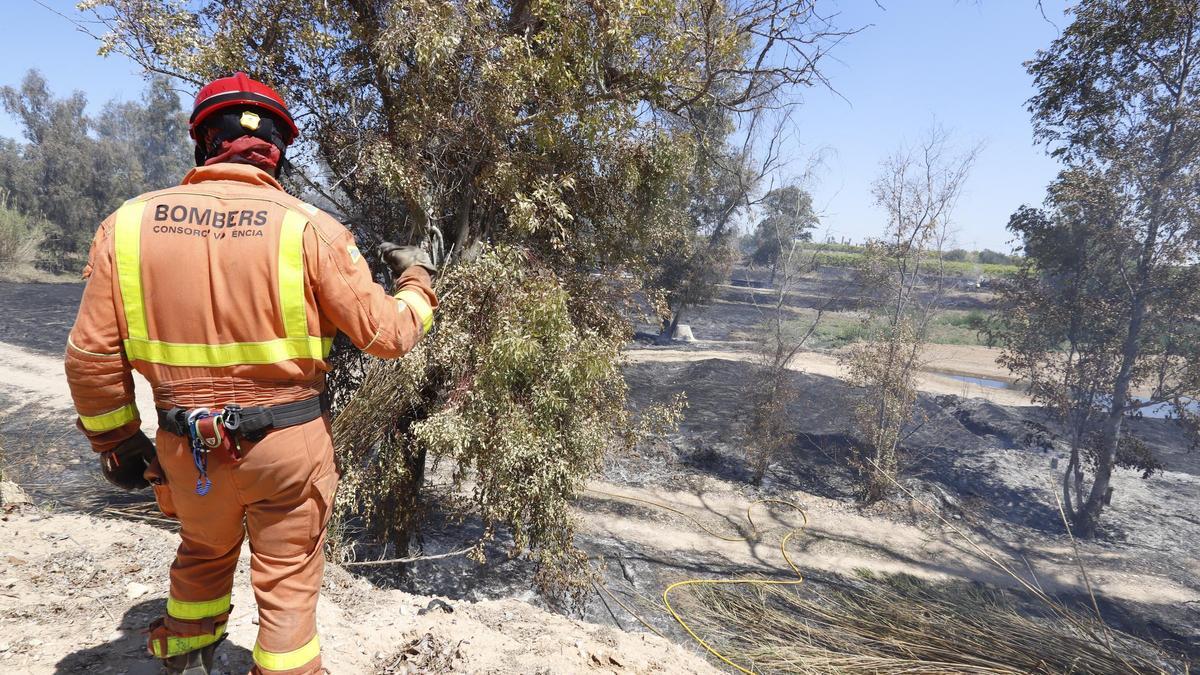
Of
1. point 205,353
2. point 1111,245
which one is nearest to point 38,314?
point 205,353

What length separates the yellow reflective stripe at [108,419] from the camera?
172cm

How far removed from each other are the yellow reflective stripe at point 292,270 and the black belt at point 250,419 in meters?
0.23

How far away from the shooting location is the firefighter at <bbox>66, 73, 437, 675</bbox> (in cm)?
159

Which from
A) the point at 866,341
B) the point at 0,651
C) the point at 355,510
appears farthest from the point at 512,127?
the point at 866,341

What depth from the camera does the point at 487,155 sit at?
4.72 meters

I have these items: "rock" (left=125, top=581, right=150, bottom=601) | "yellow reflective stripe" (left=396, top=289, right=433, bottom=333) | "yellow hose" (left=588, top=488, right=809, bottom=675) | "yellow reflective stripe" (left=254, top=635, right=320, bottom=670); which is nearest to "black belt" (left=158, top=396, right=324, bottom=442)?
"yellow reflective stripe" (left=396, top=289, right=433, bottom=333)

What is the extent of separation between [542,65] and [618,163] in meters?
1.09

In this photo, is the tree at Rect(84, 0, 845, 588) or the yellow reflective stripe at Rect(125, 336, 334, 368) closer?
the yellow reflective stripe at Rect(125, 336, 334, 368)

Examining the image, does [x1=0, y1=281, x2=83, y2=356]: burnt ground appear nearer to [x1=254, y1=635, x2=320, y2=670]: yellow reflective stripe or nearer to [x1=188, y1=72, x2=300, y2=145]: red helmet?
[x1=188, y1=72, x2=300, y2=145]: red helmet

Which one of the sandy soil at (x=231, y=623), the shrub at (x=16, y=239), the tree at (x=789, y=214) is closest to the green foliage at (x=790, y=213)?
the tree at (x=789, y=214)

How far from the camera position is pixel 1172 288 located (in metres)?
8.42

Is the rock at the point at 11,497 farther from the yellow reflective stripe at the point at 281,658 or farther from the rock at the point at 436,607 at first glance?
the yellow reflective stripe at the point at 281,658

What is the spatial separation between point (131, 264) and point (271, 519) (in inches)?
31.9

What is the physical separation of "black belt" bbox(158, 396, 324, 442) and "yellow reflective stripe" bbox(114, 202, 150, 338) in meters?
0.25
